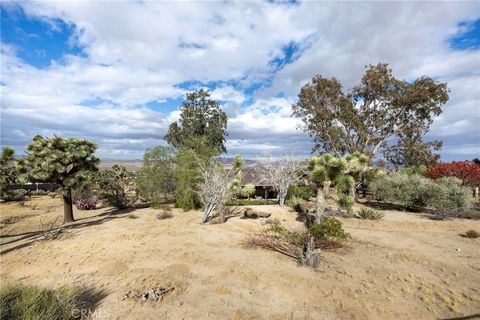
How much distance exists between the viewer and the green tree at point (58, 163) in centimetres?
1379

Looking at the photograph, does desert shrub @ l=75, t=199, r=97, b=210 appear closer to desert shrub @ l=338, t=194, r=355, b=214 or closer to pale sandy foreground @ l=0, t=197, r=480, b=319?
pale sandy foreground @ l=0, t=197, r=480, b=319

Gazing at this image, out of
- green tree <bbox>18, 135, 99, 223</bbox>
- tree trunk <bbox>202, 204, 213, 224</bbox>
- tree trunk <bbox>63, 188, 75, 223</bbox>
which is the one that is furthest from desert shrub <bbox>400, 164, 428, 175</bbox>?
tree trunk <bbox>63, 188, 75, 223</bbox>

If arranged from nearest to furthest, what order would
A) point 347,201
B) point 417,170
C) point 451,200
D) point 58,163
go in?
1. point 58,163
2. point 347,201
3. point 451,200
4. point 417,170

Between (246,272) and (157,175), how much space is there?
46.3 ft

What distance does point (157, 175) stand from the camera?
2055 centimetres

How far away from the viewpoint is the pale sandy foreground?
6.30 metres

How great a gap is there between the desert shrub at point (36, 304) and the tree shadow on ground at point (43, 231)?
5.93 metres

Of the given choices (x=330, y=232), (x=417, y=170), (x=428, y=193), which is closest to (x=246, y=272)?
(x=330, y=232)

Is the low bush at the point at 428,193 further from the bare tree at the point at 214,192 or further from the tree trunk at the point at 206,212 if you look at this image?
the tree trunk at the point at 206,212

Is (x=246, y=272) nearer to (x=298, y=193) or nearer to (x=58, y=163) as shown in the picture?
(x=58, y=163)

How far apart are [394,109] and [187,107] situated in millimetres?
23524

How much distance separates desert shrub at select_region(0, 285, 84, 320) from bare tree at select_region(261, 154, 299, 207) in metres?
15.8

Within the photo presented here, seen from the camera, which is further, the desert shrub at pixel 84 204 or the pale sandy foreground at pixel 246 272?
the desert shrub at pixel 84 204

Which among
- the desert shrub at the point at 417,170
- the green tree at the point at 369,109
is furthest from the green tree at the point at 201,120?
the desert shrub at the point at 417,170
